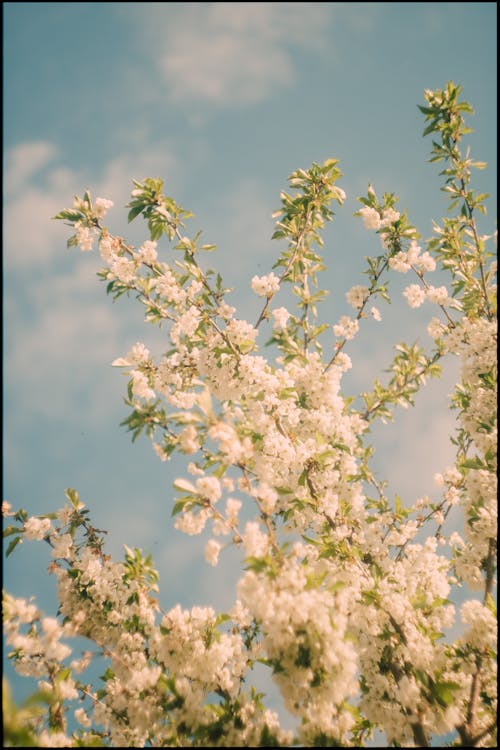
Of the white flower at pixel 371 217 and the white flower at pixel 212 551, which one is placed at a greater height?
the white flower at pixel 371 217

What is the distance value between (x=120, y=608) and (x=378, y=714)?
→ 3.38 m

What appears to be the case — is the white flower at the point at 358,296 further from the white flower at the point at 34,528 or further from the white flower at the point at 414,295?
the white flower at the point at 34,528

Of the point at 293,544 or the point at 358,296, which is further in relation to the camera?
the point at 358,296

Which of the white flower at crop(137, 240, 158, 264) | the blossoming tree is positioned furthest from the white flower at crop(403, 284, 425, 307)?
the white flower at crop(137, 240, 158, 264)

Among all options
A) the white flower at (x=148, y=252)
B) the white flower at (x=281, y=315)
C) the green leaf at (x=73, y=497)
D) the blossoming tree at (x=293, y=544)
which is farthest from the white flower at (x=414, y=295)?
the green leaf at (x=73, y=497)

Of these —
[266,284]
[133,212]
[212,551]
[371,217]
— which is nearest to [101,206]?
[133,212]

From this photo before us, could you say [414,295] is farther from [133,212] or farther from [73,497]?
[73,497]

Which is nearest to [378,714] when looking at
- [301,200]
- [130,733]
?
[130,733]

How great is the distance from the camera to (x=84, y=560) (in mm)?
5289

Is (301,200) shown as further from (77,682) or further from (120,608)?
(77,682)

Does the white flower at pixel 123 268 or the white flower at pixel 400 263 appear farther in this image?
the white flower at pixel 400 263

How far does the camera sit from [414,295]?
6770 mm

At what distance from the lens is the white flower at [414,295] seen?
6723mm

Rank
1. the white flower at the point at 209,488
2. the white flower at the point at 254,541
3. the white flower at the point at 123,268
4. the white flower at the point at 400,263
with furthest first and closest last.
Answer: the white flower at the point at 400,263 < the white flower at the point at 123,268 < the white flower at the point at 209,488 < the white flower at the point at 254,541
